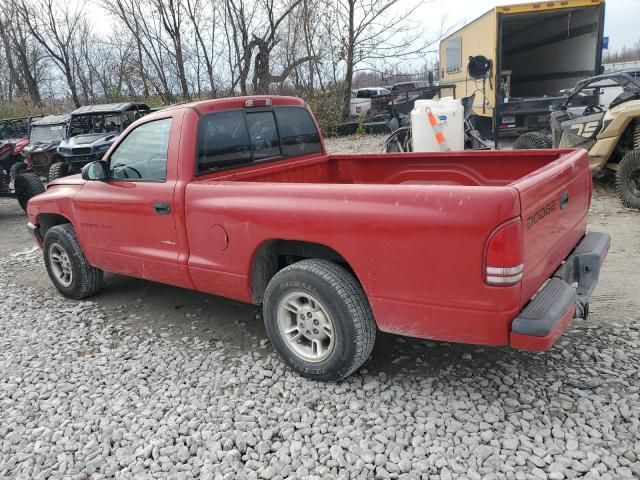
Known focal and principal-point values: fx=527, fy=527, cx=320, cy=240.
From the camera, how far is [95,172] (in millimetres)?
4336

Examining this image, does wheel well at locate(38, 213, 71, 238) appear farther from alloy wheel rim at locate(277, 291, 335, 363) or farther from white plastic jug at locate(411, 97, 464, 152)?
white plastic jug at locate(411, 97, 464, 152)

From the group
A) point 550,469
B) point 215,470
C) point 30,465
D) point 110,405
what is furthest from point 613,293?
point 30,465

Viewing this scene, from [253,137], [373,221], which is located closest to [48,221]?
[253,137]

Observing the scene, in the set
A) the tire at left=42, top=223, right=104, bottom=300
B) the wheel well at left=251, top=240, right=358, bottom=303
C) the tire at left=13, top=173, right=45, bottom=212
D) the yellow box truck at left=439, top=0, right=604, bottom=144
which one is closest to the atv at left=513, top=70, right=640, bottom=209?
the yellow box truck at left=439, top=0, right=604, bottom=144

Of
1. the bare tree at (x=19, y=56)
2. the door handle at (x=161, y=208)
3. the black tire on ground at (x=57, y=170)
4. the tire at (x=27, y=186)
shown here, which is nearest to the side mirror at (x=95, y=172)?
the door handle at (x=161, y=208)

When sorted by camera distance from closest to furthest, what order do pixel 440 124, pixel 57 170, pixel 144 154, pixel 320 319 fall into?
pixel 320 319
pixel 144 154
pixel 440 124
pixel 57 170

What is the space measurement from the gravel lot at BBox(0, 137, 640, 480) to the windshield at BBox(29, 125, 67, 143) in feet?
33.7

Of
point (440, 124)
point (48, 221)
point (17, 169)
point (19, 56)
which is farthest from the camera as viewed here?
point (19, 56)

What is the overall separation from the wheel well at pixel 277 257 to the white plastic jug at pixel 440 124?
567cm

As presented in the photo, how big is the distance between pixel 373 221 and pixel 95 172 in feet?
8.77

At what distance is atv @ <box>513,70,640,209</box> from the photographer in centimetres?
685

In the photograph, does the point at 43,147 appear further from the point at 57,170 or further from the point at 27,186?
the point at 27,186

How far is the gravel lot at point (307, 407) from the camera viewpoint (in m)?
2.62

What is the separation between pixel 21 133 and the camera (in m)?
18.6
